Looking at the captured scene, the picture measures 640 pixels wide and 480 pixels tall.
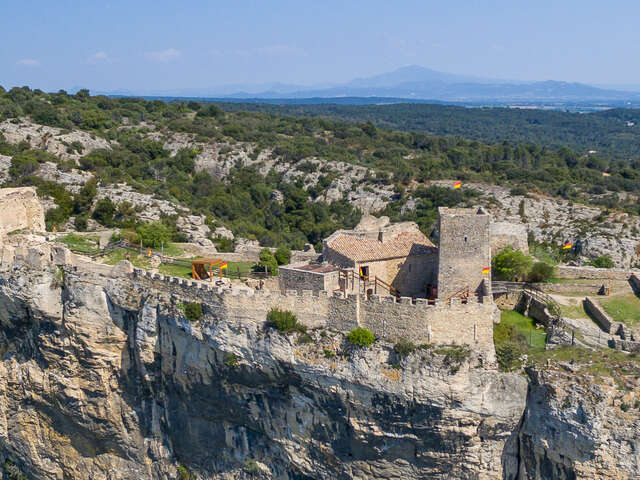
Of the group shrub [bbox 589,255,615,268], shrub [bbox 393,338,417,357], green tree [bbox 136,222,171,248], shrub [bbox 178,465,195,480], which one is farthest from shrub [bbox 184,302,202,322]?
shrub [bbox 589,255,615,268]

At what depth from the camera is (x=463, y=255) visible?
2516 cm

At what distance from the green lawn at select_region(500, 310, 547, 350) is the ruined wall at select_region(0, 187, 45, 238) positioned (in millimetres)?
24355

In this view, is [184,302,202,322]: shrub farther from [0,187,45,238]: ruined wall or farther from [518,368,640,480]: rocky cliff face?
[0,187,45,238]: ruined wall

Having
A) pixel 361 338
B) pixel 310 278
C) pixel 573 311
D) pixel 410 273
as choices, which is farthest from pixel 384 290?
pixel 573 311

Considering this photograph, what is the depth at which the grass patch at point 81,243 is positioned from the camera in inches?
1359

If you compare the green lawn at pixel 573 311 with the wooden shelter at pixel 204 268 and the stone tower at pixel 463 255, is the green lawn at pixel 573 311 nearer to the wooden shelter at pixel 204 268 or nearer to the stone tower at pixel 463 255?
the stone tower at pixel 463 255

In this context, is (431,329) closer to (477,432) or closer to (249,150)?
(477,432)

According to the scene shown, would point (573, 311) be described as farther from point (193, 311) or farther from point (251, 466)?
point (193, 311)

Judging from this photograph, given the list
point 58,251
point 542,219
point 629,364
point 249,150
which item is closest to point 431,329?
point 629,364

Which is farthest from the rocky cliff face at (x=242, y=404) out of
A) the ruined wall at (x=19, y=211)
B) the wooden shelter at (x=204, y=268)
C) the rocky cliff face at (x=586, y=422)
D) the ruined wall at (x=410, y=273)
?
the ruined wall at (x=19, y=211)

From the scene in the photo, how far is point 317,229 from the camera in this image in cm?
5400

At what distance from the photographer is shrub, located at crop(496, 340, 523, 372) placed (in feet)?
74.5

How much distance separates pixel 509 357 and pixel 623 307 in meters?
7.30

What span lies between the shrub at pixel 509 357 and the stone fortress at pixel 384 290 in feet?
1.11
